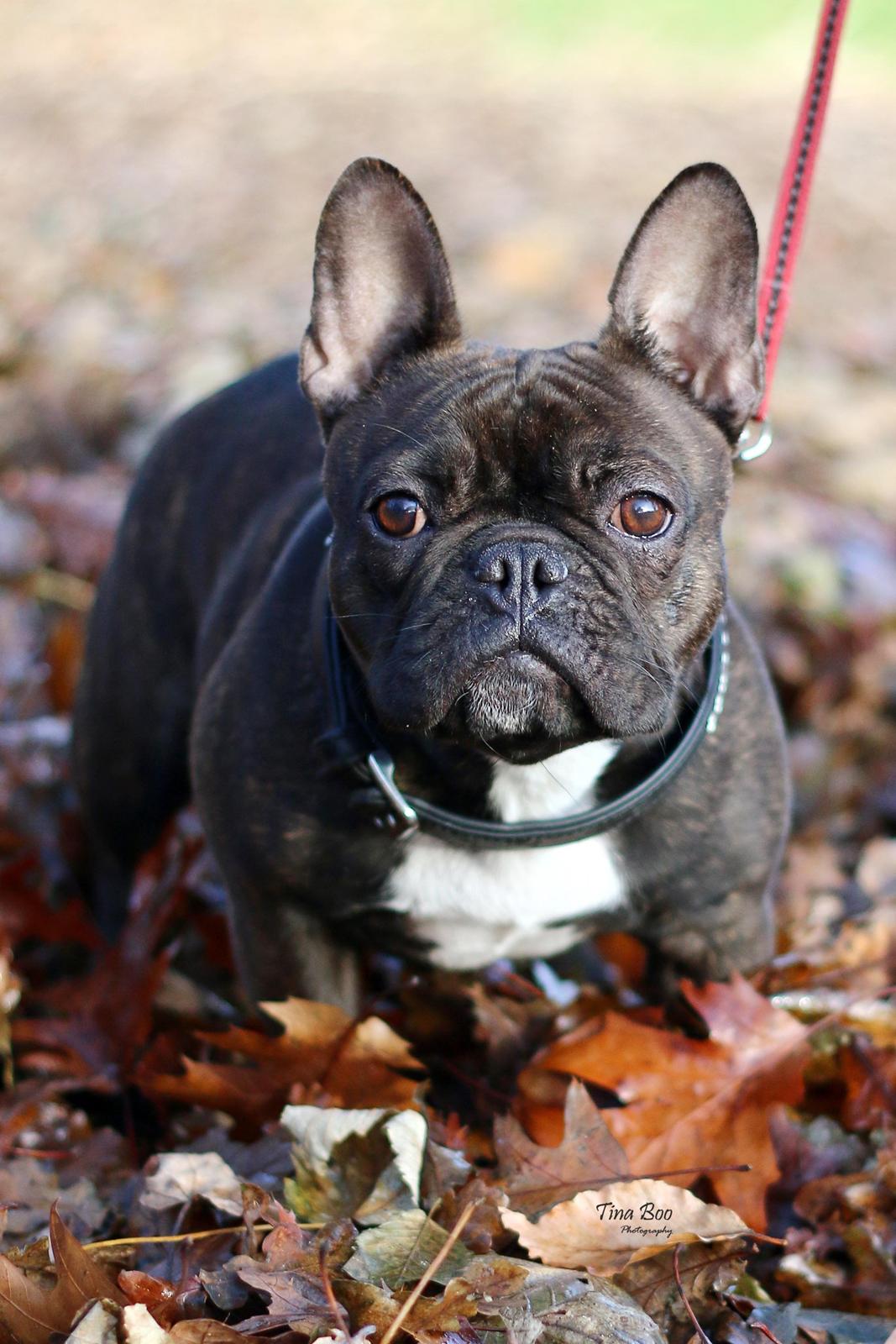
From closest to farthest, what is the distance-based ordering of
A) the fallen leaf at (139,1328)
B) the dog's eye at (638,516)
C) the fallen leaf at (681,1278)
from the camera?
the fallen leaf at (139,1328) < the fallen leaf at (681,1278) < the dog's eye at (638,516)

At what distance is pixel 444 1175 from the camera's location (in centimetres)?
252

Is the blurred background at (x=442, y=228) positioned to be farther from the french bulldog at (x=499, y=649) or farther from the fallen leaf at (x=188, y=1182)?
the fallen leaf at (x=188, y=1182)

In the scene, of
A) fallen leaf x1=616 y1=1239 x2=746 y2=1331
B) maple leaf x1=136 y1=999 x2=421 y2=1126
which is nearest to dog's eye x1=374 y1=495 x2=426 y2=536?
maple leaf x1=136 y1=999 x2=421 y2=1126

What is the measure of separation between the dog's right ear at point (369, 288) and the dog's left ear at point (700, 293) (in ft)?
1.21

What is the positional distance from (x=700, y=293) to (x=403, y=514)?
0.73 meters

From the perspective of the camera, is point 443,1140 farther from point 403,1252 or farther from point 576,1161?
point 403,1252

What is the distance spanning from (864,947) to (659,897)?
85 centimetres

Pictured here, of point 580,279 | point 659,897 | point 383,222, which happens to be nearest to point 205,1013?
point 659,897

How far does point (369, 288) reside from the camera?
2.88 m

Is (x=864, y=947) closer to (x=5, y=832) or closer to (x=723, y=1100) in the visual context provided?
(x=723, y=1100)

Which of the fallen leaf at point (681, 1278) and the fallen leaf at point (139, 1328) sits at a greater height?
the fallen leaf at point (139, 1328)

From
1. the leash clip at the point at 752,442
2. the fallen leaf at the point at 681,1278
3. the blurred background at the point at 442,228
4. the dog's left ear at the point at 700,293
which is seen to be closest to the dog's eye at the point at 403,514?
the dog's left ear at the point at 700,293

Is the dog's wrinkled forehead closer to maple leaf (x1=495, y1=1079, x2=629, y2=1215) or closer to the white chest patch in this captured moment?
the white chest patch

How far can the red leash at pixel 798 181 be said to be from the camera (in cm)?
298
